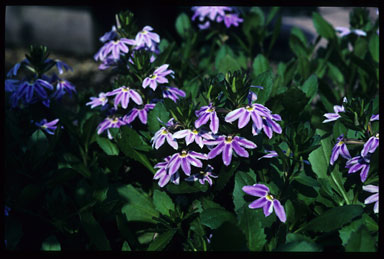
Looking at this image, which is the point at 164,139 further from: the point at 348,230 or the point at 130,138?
the point at 348,230

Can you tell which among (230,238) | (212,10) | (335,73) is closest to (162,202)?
(230,238)

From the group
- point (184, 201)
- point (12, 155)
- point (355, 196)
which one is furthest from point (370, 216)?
point (12, 155)

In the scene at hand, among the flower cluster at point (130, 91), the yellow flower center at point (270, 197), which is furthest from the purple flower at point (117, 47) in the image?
the yellow flower center at point (270, 197)

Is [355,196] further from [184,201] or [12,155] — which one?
[12,155]

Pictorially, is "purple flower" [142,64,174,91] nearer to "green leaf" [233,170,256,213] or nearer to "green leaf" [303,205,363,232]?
"green leaf" [233,170,256,213]

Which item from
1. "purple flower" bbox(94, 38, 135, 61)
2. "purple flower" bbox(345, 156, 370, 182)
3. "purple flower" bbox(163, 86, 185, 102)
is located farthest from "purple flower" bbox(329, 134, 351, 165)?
"purple flower" bbox(94, 38, 135, 61)
